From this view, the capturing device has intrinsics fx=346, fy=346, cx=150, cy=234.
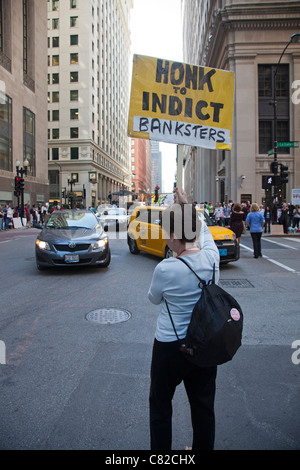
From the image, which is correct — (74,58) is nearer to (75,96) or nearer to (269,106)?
(75,96)

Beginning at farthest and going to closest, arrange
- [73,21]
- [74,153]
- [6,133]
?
[74,153] < [73,21] < [6,133]

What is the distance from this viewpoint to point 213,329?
6.42 ft

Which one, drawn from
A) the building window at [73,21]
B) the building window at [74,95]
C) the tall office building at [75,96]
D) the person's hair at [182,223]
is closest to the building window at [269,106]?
the person's hair at [182,223]

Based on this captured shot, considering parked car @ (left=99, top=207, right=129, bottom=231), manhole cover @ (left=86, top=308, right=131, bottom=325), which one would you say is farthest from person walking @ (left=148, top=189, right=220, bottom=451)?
parked car @ (left=99, top=207, right=129, bottom=231)

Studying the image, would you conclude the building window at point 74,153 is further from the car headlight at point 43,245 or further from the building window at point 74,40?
the car headlight at point 43,245

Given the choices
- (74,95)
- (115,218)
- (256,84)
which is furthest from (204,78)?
(74,95)

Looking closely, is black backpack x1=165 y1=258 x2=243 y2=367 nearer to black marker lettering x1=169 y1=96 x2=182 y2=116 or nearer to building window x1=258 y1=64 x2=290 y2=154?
black marker lettering x1=169 y1=96 x2=182 y2=116

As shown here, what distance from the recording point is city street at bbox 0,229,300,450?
8.68 feet

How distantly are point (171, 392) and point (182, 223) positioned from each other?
42.5 inches

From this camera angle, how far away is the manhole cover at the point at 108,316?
534cm

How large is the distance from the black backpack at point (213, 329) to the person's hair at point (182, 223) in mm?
366

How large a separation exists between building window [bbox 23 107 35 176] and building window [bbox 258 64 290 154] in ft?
76.8

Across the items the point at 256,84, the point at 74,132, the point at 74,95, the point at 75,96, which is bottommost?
the point at 256,84
